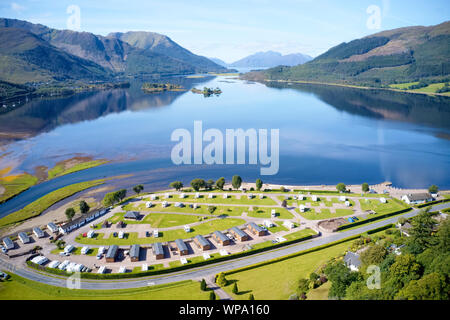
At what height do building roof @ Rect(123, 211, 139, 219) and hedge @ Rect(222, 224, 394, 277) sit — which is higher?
building roof @ Rect(123, 211, 139, 219)

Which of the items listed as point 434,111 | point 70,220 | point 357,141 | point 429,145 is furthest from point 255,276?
point 434,111

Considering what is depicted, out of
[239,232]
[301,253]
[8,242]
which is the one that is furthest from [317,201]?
[8,242]

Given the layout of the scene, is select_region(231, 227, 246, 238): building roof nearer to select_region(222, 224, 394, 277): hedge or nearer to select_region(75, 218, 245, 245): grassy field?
select_region(75, 218, 245, 245): grassy field

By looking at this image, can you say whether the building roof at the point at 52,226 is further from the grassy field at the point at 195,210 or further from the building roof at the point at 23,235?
the grassy field at the point at 195,210

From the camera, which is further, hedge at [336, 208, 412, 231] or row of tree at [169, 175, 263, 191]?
row of tree at [169, 175, 263, 191]

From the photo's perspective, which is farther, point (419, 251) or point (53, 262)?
point (53, 262)

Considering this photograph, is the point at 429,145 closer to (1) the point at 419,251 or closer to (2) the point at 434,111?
(2) the point at 434,111

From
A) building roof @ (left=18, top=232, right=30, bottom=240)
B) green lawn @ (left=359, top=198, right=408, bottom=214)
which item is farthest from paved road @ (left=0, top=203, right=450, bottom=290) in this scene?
green lawn @ (left=359, top=198, right=408, bottom=214)
